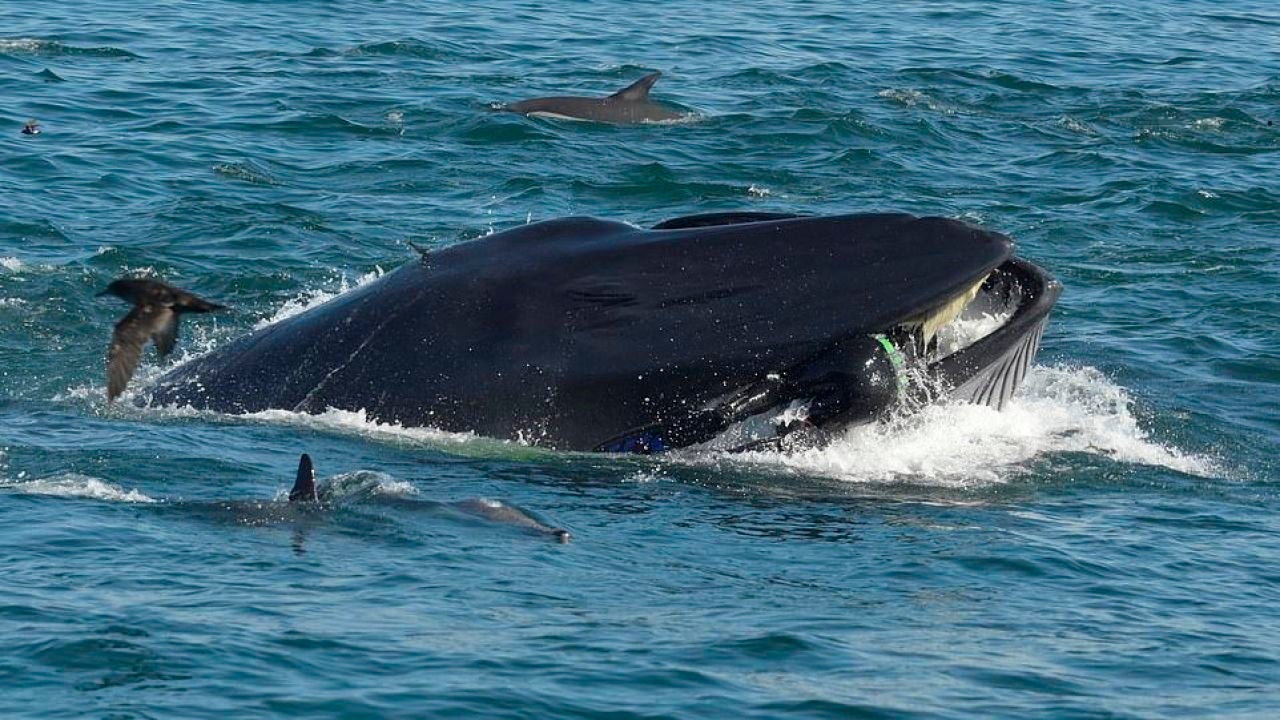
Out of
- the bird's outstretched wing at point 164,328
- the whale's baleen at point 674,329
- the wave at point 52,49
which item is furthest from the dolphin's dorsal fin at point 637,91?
the whale's baleen at point 674,329

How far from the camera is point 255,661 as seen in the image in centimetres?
1050

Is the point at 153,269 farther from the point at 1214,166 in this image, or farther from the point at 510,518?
the point at 1214,166

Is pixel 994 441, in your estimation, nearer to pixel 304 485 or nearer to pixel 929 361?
pixel 929 361

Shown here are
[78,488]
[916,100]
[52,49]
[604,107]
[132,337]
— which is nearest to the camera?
[78,488]

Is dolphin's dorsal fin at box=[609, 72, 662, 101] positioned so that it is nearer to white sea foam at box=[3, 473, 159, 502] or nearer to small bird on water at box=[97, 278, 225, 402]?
small bird on water at box=[97, 278, 225, 402]

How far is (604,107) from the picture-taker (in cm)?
2956

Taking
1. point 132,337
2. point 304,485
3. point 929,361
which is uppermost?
point 929,361

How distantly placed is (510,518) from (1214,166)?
17.8 m

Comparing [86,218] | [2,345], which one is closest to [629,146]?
[86,218]

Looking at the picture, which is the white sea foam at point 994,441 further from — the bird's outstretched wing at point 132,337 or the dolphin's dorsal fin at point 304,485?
the bird's outstretched wing at point 132,337

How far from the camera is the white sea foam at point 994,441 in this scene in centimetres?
1331

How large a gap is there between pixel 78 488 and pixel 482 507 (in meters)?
2.68

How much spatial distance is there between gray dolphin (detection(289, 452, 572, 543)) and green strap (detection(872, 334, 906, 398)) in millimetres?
2121

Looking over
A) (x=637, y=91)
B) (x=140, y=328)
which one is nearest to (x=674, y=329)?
(x=140, y=328)
